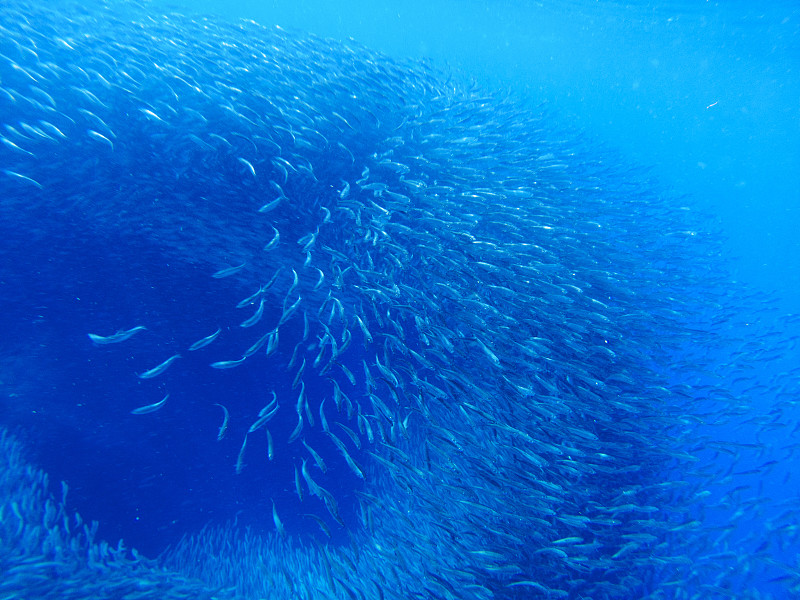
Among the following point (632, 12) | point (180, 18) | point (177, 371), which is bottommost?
point (177, 371)

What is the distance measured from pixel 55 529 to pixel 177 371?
76.7 inches

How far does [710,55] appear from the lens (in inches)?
1650

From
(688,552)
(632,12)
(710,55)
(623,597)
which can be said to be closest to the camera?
(623,597)

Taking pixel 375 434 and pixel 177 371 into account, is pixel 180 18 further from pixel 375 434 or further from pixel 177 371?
pixel 375 434

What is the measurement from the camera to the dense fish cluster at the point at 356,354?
14.6 ft

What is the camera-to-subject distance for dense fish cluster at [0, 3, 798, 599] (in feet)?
14.6

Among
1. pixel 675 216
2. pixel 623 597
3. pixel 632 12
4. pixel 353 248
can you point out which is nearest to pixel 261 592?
pixel 623 597

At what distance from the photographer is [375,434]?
5668 mm

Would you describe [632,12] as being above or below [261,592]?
above

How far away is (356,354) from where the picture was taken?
232 inches

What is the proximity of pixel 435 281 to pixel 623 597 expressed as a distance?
436cm

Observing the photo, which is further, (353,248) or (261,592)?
(353,248)

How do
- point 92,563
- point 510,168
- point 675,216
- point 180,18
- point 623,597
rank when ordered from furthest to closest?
point 675,216, point 180,18, point 510,168, point 623,597, point 92,563

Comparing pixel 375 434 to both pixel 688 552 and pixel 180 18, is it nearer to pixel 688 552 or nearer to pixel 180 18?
pixel 688 552
